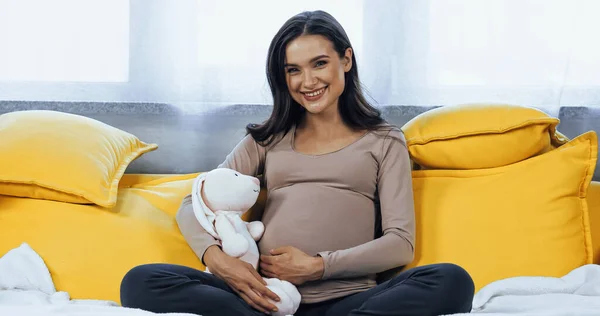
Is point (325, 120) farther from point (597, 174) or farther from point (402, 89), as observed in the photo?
point (597, 174)

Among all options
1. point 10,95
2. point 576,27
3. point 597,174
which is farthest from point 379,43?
point 10,95

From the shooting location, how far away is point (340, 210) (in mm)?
1634

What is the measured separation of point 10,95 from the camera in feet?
6.79

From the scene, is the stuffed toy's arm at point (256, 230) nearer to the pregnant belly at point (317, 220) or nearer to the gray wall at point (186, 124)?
the pregnant belly at point (317, 220)

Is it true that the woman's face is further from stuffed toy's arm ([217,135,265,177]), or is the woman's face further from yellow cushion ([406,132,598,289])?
yellow cushion ([406,132,598,289])

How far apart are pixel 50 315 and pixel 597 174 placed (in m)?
1.49

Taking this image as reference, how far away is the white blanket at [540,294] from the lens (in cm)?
145

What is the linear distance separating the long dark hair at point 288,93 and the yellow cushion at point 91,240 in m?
0.31

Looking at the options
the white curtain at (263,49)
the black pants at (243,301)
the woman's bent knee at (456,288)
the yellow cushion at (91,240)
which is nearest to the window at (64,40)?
the white curtain at (263,49)

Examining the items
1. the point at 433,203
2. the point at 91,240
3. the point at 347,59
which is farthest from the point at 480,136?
the point at 91,240

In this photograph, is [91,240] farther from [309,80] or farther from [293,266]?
[309,80]

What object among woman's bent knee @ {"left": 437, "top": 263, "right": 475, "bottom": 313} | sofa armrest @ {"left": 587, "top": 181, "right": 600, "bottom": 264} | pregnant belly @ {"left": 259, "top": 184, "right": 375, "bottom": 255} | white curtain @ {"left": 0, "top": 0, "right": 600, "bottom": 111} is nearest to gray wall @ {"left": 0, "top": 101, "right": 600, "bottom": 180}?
white curtain @ {"left": 0, "top": 0, "right": 600, "bottom": 111}

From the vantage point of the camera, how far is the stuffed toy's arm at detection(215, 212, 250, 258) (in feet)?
5.02

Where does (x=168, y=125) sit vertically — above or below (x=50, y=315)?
above
